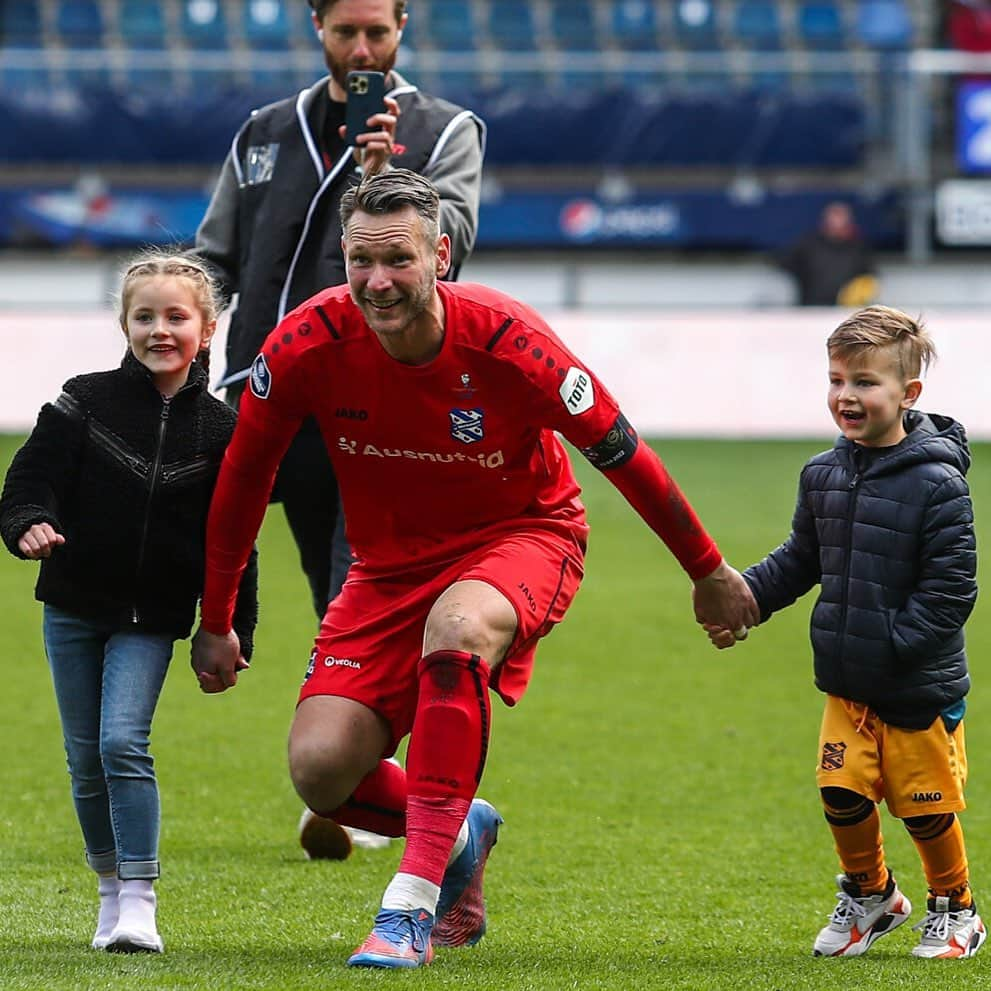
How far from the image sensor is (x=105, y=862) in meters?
4.32

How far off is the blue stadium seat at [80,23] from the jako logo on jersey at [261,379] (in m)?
19.1

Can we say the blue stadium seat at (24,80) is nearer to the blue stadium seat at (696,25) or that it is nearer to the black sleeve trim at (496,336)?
the blue stadium seat at (696,25)

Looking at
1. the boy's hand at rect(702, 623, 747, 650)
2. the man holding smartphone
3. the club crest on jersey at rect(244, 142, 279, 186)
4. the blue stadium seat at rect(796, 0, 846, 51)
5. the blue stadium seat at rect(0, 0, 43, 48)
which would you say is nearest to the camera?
the boy's hand at rect(702, 623, 747, 650)

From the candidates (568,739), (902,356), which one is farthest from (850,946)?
(568,739)

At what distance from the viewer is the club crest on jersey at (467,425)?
14.0 feet

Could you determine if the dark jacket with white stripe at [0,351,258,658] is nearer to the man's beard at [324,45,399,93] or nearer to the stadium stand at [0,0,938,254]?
the man's beard at [324,45,399,93]

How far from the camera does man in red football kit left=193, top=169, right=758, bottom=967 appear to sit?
4.05 meters

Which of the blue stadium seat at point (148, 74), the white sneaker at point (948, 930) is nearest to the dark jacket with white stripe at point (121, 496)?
the white sneaker at point (948, 930)

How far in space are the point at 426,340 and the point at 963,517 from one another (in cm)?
127

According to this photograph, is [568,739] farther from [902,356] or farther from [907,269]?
[907,269]

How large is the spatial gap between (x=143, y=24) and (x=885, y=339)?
19422 millimetres

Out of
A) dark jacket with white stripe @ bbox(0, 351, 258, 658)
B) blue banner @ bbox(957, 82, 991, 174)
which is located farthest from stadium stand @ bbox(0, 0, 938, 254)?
dark jacket with white stripe @ bbox(0, 351, 258, 658)

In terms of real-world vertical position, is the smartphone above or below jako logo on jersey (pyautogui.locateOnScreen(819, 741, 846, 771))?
above

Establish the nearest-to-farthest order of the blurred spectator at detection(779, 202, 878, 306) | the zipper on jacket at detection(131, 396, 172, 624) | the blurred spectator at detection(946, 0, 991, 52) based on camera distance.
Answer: the zipper on jacket at detection(131, 396, 172, 624), the blurred spectator at detection(779, 202, 878, 306), the blurred spectator at detection(946, 0, 991, 52)
